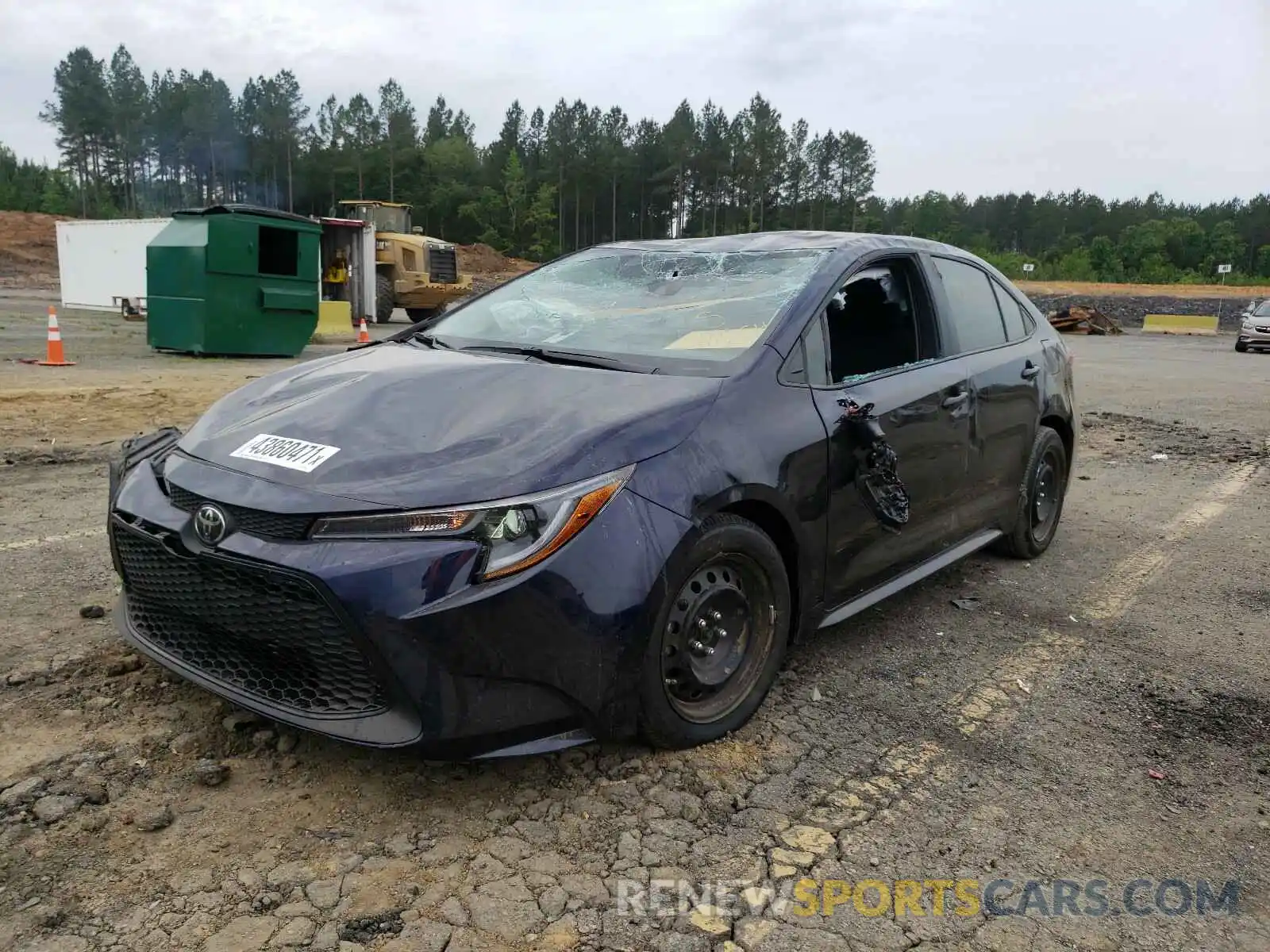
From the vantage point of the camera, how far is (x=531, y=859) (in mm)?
2270

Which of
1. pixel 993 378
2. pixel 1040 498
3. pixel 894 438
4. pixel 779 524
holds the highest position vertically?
pixel 993 378

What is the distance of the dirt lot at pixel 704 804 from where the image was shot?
2.07 metres

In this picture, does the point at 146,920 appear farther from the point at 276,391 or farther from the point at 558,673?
the point at 276,391

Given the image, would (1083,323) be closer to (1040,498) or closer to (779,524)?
(1040,498)

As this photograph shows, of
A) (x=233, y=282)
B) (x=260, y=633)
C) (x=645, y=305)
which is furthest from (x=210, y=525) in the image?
(x=233, y=282)

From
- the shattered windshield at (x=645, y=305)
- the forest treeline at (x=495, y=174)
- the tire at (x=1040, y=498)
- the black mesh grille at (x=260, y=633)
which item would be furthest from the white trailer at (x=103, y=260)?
the forest treeline at (x=495, y=174)

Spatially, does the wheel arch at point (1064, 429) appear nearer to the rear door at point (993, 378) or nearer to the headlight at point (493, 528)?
the rear door at point (993, 378)

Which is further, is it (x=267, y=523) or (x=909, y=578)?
(x=909, y=578)

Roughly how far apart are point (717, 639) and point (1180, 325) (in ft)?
128

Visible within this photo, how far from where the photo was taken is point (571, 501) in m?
2.36

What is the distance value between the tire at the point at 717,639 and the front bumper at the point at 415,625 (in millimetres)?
95

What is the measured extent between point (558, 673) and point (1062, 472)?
3.79 metres

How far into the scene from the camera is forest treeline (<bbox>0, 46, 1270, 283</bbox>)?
69688mm

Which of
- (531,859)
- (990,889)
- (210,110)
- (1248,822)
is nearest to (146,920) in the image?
(531,859)
